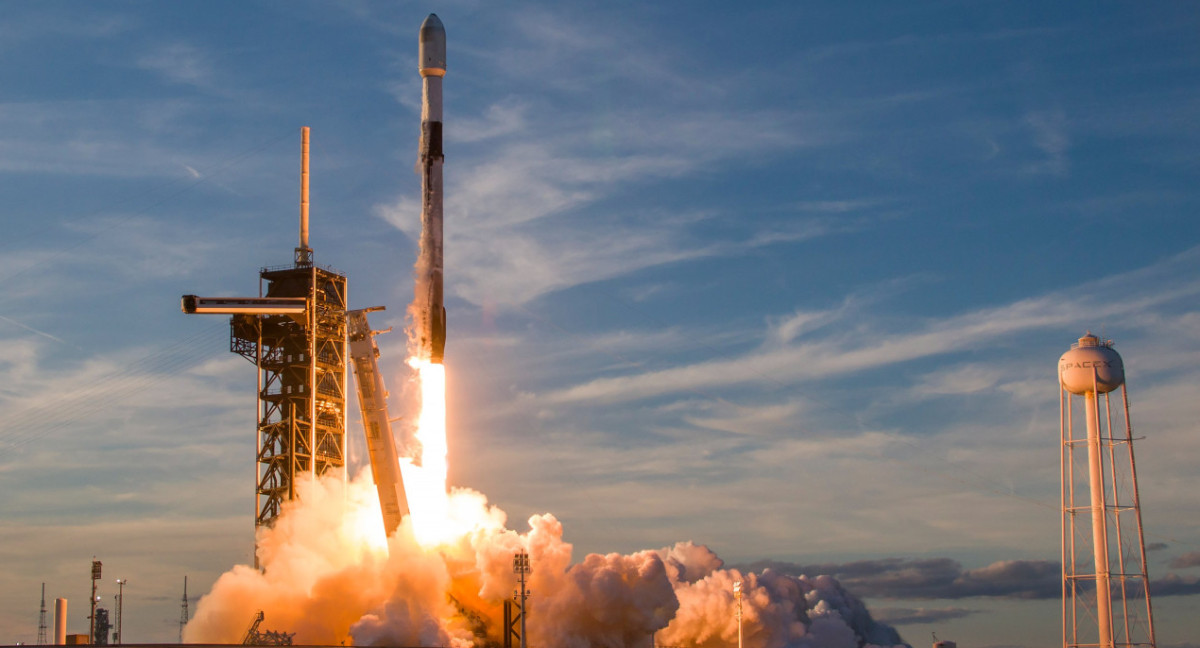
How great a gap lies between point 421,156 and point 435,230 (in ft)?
15.4

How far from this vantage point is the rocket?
80.5 metres

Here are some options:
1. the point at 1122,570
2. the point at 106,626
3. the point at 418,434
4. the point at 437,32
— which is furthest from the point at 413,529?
the point at 106,626

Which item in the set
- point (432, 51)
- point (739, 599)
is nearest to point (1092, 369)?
A: point (739, 599)

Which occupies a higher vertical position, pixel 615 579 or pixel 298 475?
pixel 298 475

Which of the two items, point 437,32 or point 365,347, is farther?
point 365,347

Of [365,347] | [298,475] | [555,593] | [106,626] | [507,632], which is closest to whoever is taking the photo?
[507,632]

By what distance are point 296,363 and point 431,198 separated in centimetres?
3726

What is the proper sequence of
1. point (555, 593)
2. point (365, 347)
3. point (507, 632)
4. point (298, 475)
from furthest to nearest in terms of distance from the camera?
point (298, 475), point (365, 347), point (555, 593), point (507, 632)

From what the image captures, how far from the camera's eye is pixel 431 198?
81625 mm

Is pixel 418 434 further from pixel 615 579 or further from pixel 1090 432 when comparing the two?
pixel 1090 432

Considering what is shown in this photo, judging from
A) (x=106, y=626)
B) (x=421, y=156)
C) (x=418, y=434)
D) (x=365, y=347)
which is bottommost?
(x=106, y=626)

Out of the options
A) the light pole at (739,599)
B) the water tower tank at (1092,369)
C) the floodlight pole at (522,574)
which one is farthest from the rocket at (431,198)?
the water tower tank at (1092,369)

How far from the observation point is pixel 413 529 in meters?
83.2

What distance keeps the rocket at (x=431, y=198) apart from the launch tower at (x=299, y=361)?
1232 inches
